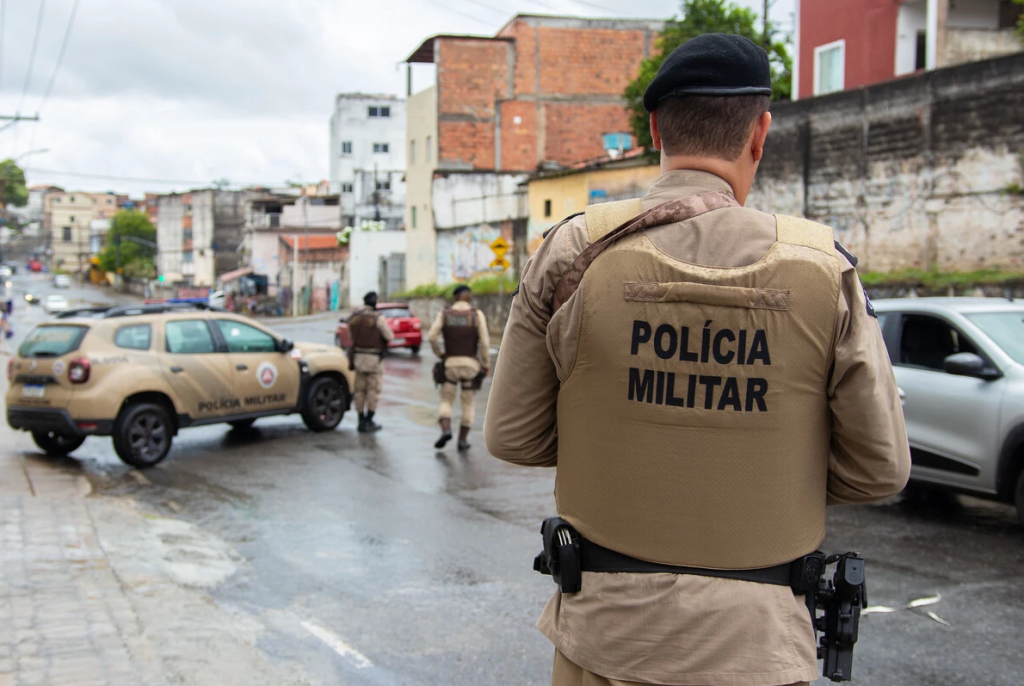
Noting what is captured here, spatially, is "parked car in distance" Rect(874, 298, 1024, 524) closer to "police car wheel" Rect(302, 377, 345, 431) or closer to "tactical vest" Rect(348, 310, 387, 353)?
"tactical vest" Rect(348, 310, 387, 353)

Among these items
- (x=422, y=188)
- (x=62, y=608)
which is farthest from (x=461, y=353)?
(x=422, y=188)

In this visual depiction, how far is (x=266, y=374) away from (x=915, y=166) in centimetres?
1393

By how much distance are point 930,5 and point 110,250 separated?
10192 cm

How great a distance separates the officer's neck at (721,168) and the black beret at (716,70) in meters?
0.14

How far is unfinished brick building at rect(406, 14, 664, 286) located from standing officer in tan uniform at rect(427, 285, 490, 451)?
33468 mm

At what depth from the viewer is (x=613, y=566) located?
1938 millimetres

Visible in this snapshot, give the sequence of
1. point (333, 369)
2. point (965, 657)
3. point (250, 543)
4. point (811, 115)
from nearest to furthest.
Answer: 1. point (965, 657)
2. point (250, 543)
3. point (333, 369)
4. point (811, 115)

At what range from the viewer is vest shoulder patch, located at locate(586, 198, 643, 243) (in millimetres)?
1981

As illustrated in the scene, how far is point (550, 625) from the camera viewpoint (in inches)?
81.5

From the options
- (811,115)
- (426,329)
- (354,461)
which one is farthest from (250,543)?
(426,329)

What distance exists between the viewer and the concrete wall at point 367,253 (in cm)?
5462

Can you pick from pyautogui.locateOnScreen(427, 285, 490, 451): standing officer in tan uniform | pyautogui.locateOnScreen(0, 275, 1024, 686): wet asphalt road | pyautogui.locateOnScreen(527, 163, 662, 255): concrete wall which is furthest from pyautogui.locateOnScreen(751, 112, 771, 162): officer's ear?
pyautogui.locateOnScreen(527, 163, 662, 255): concrete wall

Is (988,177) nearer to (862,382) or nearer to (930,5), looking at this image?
(930,5)

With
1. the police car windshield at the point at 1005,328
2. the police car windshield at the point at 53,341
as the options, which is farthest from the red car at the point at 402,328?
the police car windshield at the point at 1005,328
